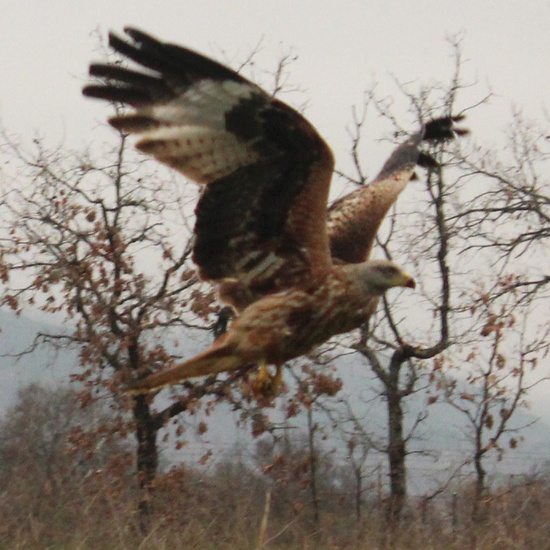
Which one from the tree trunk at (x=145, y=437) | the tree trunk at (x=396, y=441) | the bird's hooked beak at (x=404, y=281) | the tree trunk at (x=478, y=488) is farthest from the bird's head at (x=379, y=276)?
the tree trunk at (x=145, y=437)

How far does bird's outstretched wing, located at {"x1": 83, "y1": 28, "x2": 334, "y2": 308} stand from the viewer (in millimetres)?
5219

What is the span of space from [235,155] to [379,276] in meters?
1.17

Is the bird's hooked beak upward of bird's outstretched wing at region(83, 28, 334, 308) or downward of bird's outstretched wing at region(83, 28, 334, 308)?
downward

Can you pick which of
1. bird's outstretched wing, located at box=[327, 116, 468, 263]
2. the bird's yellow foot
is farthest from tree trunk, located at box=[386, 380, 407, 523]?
the bird's yellow foot

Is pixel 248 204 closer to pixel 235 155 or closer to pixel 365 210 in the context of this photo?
pixel 235 155

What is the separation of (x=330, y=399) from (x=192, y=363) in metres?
6.79

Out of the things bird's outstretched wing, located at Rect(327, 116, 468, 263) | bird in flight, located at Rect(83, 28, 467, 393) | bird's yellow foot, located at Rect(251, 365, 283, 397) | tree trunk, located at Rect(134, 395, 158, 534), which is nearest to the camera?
bird in flight, located at Rect(83, 28, 467, 393)

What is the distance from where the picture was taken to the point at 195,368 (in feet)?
18.7

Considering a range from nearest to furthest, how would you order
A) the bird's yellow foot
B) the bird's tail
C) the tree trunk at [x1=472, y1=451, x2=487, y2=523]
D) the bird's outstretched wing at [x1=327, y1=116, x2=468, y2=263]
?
the bird's tail → the bird's yellow foot → the bird's outstretched wing at [x1=327, y1=116, x2=468, y2=263] → the tree trunk at [x1=472, y1=451, x2=487, y2=523]

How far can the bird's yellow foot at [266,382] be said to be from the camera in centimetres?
597

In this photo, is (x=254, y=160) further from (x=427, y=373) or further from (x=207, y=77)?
(x=427, y=373)

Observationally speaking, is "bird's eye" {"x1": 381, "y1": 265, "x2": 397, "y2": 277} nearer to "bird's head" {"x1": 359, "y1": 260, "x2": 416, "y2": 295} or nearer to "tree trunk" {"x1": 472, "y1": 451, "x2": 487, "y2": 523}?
"bird's head" {"x1": 359, "y1": 260, "x2": 416, "y2": 295}

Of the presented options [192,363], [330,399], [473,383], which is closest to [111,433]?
[330,399]

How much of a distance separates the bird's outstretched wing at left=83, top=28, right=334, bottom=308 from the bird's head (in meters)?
0.28
